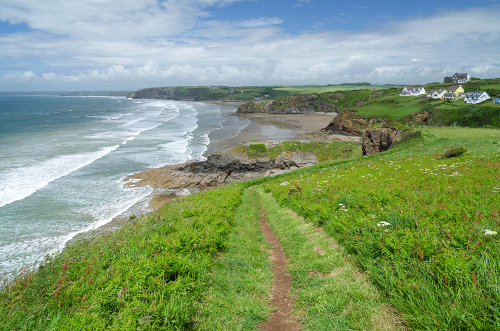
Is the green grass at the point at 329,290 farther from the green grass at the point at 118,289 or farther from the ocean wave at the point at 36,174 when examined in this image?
the ocean wave at the point at 36,174

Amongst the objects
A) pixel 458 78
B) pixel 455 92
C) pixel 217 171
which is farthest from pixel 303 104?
pixel 217 171

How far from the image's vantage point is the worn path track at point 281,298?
5.24 m

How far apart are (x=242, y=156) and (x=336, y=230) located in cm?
3563

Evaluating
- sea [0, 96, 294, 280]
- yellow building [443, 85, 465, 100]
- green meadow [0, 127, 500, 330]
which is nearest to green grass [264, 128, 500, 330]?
green meadow [0, 127, 500, 330]

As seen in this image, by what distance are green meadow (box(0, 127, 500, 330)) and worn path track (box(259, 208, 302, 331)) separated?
166mm

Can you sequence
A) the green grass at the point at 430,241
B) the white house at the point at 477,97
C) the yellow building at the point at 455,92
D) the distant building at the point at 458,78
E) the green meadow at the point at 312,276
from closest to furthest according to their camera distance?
the green grass at the point at 430,241 < the green meadow at the point at 312,276 < the white house at the point at 477,97 < the yellow building at the point at 455,92 < the distant building at the point at 458,78

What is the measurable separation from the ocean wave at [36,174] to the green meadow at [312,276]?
2758cm

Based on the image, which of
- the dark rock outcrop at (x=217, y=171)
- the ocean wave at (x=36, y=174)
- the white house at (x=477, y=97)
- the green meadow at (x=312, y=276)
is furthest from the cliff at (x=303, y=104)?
the green meadow at (x=312, y=276)

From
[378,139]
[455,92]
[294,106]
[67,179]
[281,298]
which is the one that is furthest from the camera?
[294,106]

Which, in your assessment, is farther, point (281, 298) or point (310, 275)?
point (310, 275)

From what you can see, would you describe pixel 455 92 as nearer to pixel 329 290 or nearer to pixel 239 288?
pixel 329 290

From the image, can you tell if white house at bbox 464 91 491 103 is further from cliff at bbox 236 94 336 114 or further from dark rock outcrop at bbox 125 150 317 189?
dark rock outcrop at bbox 125 150 317 189

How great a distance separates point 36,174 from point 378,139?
49318 mm

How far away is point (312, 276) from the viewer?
6789 mm
